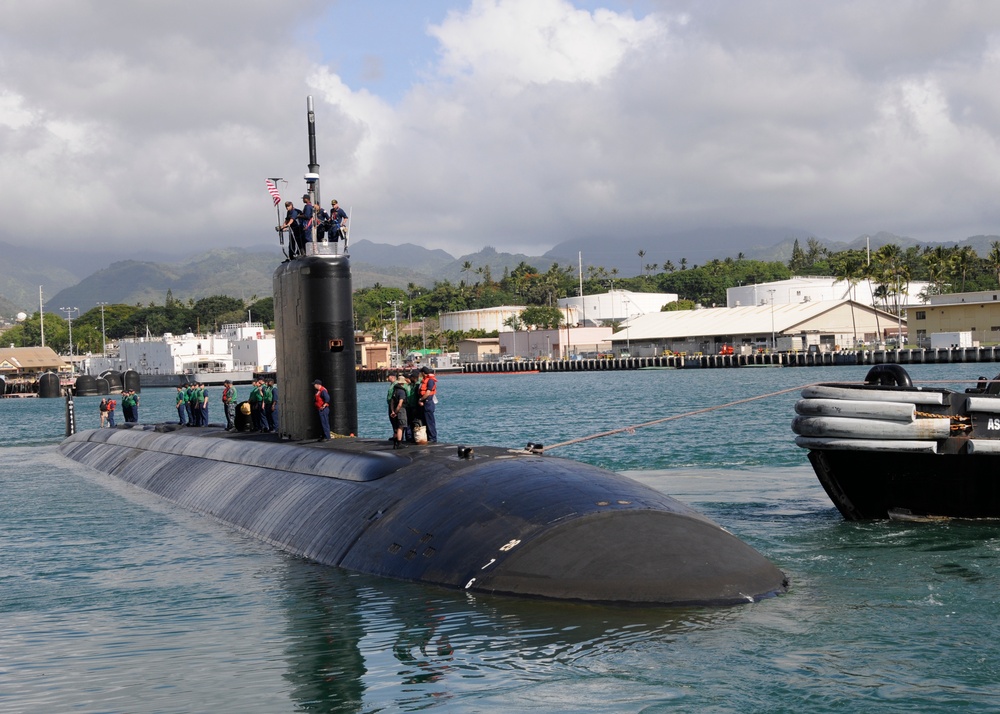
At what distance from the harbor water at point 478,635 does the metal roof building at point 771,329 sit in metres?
95.4

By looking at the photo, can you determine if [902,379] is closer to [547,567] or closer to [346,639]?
[547,567]

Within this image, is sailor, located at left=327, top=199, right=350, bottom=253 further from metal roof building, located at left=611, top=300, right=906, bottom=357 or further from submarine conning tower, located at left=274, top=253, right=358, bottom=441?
metal roof building, located at left=611, top=300, right=906, bottom=357

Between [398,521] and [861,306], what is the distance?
107 meters

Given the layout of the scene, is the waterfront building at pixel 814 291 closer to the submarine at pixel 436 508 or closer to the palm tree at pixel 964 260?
the palm tree at pixel 964 260

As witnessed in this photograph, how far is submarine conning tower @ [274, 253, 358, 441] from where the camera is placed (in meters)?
16.7

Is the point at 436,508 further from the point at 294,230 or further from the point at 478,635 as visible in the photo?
Result: the point at 294,230

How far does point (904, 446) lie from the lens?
14.4 meters

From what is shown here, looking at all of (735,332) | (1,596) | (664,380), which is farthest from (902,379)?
(735,332)

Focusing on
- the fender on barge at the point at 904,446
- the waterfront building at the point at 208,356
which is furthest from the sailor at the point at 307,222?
the waterfront building at the point at 208,356

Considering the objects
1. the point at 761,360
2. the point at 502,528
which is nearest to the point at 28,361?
the point at 761,360

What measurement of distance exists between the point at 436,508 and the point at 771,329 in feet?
336

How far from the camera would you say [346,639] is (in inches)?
381

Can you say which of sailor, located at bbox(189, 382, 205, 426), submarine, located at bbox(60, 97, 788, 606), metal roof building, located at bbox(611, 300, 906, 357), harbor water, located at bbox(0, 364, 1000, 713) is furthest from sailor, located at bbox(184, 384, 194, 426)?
metal roof building, located at bbox(611, 300, 906, 357)

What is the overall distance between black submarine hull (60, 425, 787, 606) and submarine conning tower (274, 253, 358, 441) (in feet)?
4.87
